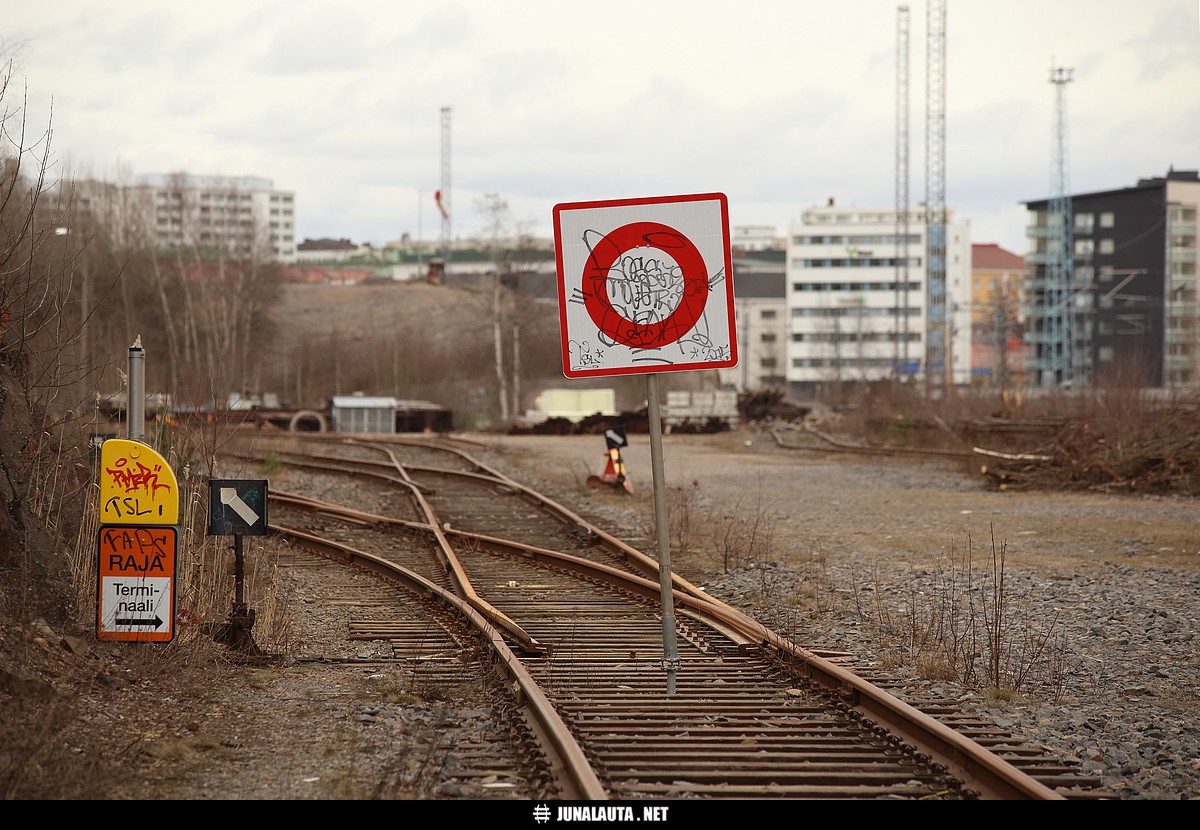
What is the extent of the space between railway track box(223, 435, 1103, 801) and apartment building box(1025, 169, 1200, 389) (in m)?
91.8

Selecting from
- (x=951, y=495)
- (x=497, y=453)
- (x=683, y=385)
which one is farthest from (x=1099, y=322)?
(x=951, y=495)

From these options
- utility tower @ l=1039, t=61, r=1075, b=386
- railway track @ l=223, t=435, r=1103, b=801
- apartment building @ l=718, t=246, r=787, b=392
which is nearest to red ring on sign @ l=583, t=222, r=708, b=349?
railway track @ l=223, t=435, r=1103, b=801

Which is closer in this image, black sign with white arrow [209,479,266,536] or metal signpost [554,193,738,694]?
metal signpost [554,193,738,694]

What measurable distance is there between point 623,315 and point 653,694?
2165 mm

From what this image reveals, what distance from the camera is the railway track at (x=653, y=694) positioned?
5.38 metres

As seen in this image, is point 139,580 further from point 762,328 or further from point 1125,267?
point 762,328

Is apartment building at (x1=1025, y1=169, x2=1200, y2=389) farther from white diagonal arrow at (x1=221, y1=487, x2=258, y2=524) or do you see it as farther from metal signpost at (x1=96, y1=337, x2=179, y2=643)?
metal signpost at (x1=96, y1=337, x2=179, y2=643)

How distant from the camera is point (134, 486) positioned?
7.01m

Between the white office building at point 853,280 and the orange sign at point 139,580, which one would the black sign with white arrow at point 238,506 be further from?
the white office building at point 853,280

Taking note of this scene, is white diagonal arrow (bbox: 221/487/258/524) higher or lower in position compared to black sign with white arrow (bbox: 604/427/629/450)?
higher

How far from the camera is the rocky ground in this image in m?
5.50

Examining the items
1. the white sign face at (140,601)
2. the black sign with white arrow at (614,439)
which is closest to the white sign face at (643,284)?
the white sign face at (140,601)

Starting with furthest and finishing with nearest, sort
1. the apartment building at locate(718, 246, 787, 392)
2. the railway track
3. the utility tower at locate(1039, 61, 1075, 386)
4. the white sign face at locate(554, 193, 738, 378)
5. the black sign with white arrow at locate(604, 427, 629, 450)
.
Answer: the apartment building at locate(718, 246, 787, 392) → the utility tower at locate(1039, 61, 1075, 386) → the black sign with white arrow at locate(604, 427, 629, 450) → the white sign face at locate(554, 193, 738, 378) → the railway track

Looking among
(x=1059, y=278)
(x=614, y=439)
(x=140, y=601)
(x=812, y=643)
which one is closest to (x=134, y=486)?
(x=140, y=601)
